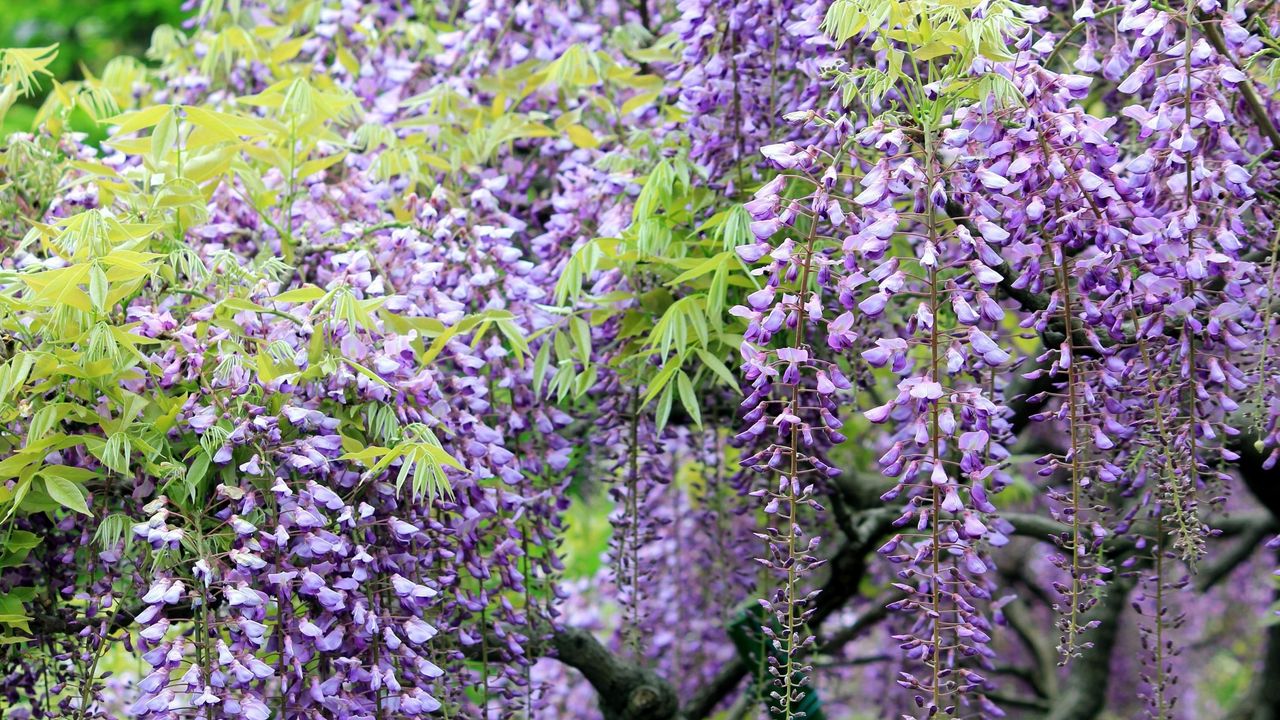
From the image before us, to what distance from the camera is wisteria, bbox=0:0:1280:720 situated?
1897 millimetres

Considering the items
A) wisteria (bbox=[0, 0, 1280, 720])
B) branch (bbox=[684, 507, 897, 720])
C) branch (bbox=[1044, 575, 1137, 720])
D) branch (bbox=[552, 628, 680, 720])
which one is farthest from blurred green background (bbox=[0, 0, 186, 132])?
branch (bbox=[1044, 575, 1137, 720])

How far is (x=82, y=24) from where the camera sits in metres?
8.87

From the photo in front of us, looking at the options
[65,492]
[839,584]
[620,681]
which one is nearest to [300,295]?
[65,492]

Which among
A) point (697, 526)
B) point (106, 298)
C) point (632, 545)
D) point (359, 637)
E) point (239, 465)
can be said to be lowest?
point (697, 526)

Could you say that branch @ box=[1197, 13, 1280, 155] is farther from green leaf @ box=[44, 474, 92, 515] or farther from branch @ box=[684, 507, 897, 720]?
green leaf @ box=[44, 474, 92, 515]

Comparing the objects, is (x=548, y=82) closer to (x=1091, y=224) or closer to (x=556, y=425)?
(x=556, y=425)

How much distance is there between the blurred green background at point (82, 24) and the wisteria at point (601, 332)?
6.20 m

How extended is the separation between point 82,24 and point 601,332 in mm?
7758

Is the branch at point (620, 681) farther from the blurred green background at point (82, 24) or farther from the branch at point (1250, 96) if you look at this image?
the blurred green background at point (82, 24)

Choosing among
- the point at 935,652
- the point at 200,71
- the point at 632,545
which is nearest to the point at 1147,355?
the point at 935,652

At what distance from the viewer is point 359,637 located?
6.75ft

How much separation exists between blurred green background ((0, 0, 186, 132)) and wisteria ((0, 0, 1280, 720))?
620 cm

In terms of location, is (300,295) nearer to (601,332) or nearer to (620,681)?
(601,332)

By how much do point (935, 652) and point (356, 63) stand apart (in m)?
2.27
